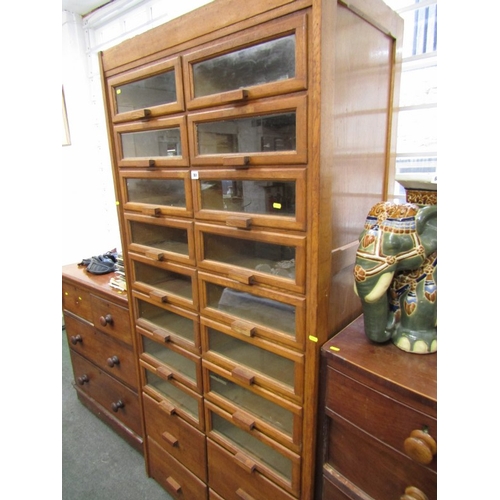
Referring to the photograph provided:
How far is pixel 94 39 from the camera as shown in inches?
91.5

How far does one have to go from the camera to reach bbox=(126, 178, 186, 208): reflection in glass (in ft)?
3.78

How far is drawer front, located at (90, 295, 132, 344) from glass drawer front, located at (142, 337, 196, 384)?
0.14m

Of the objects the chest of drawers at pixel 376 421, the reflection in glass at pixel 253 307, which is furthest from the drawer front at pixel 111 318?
the chest of drawers at pixel 376 421

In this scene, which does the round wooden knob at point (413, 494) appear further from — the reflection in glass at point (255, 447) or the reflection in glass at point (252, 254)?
the reflection in glass at point (252, 254)

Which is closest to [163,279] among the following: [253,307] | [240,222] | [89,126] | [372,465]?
[253,307]

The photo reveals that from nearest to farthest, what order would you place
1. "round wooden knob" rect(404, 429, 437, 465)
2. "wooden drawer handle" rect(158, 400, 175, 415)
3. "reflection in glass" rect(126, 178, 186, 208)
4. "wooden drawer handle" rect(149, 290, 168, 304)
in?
"round wooden knob" rect(404, 429, 437, 465) < "reflection in glass" rect(126, 178, 186, 208) < "wooden drawer handle" rect(149, 290, 168, 304) < "wooden drawer handle" rect(158, 400, 175, 415)

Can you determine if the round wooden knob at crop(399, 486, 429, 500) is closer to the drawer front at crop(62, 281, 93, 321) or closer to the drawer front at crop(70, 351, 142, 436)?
the drawer front at crop(70, 351, 142, 436)

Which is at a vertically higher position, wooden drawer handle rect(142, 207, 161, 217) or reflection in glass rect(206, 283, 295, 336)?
wooden drawer handle rect(142, 207, 161, 217)

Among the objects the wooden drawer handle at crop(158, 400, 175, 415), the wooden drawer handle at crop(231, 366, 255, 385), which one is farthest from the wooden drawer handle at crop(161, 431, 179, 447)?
the wooden drawer handle at crop(231, 366, 255, 385)

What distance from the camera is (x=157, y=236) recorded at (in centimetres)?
132

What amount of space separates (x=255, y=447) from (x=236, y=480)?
6.1 inches

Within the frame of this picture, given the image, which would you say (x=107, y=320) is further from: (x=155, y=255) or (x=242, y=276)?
(x=242, y=276)
